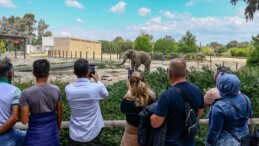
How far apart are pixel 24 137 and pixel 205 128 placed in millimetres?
2860

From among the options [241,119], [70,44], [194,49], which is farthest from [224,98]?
[70,44]

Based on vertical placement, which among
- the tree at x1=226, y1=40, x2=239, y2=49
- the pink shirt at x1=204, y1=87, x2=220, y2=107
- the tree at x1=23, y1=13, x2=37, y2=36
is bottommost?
the pink shirt at x1=204, y1=87, x2=220, y2=107

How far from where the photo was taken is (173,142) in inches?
119

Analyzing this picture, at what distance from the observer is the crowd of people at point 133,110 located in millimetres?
3024

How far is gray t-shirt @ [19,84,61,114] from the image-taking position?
321 centimetres

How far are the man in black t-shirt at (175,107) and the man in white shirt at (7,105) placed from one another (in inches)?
51.7

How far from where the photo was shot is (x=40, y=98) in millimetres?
3262

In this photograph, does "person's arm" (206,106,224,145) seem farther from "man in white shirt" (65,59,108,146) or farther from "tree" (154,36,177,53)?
"tree" (154,36,177,53)

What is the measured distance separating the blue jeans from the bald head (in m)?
1.66

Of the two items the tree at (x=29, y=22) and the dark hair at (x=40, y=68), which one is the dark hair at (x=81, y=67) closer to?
the dark hair at (x=40, y=68)

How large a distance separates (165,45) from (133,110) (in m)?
58.2

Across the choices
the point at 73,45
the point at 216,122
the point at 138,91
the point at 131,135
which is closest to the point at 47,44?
the point at 73,45

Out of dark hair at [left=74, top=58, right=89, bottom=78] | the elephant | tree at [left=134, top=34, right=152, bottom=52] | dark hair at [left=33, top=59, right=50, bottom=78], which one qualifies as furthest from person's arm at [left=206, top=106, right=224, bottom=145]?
tree at [left=134, top=34, right=152, bottom=52]

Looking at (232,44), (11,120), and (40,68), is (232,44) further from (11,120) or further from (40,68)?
(11,120)
